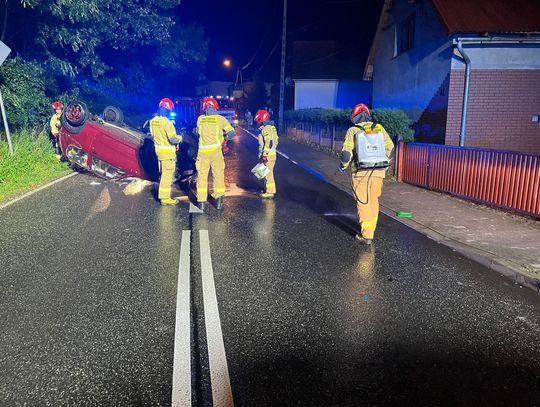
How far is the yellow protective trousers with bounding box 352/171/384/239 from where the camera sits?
Result: 618 centimetres

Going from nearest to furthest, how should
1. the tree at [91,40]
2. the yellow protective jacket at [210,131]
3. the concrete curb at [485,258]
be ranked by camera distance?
1. the concrete curb at [485,258]
2. the yellow protective jacket at [210,131]
3. the tree at [91,40]

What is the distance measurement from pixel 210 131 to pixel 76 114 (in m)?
3.98

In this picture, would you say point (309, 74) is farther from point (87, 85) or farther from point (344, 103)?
point (87, 85)

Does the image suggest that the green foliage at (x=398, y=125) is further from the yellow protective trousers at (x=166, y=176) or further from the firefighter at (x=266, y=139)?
the yellow protective trousers at (x=166, y=176)

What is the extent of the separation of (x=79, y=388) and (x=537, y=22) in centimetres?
1420

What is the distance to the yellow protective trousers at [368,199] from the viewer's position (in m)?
6.18

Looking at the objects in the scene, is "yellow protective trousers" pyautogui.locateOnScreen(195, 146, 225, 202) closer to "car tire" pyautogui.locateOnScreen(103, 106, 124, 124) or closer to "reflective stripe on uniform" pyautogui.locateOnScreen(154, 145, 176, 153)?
"reflective stripe on uniform" pyautogui.locateOnScreen(154, 145, 176, 153)

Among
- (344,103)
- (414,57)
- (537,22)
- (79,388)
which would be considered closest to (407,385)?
(79,388)

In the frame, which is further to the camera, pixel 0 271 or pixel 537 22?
pixel 537 22

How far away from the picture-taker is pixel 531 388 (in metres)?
2.95

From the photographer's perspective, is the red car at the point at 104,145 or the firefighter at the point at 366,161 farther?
the red car at the point at 104,145

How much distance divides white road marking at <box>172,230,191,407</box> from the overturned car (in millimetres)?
5560

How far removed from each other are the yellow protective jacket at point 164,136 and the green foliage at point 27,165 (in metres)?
3.57

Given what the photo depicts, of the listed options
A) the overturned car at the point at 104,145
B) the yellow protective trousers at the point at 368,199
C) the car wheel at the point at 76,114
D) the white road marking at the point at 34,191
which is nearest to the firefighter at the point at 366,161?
the yellow protective trousers at the point at 368,199
